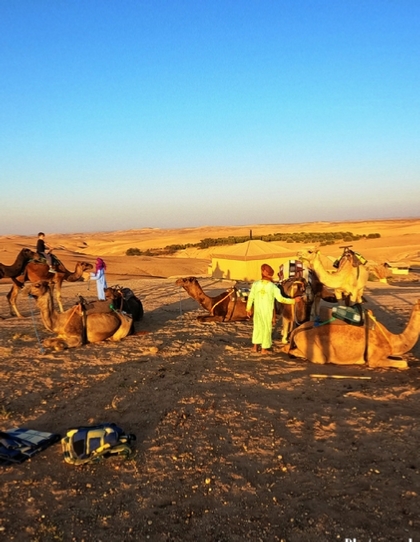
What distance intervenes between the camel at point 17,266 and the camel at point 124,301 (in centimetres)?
279

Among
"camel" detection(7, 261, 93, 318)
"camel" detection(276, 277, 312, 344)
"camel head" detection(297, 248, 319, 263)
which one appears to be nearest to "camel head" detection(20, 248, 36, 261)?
"camel" detection(7, 261, 93, 318)

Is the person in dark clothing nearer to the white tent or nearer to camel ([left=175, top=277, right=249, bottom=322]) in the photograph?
camel ([left=175, top=277, right=249, bottom=322])

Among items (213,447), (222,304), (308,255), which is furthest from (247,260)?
(213,447)

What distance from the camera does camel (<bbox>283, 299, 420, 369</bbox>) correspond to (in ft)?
22.8

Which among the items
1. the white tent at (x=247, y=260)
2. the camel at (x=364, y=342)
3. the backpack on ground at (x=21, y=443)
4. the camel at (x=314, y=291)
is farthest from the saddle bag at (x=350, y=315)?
the white tent at (x=247, y=260)

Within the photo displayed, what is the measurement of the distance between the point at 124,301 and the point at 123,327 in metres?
1.43

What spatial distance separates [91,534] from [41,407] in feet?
8.90

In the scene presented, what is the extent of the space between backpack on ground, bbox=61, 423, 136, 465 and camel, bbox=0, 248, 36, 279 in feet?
26.8

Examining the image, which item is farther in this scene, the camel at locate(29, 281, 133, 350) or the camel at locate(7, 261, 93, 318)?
the camel at locate(7, 261, 93, 318)

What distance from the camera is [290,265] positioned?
9969mm

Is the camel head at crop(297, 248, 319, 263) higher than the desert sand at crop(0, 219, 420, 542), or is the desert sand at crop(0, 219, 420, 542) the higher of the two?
the camel head at crop(297, 248, 319, 263)

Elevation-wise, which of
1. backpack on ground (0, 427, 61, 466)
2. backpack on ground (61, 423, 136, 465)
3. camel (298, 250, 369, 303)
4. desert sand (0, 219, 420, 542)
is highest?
camel (298, 250, 369, 303)

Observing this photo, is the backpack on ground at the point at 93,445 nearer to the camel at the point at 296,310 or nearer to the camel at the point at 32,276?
the camel at the point at 296,310

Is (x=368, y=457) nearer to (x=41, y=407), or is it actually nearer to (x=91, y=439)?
(x=91, y=439)
